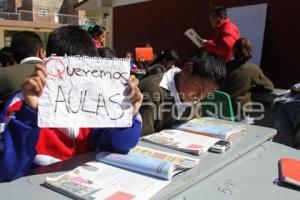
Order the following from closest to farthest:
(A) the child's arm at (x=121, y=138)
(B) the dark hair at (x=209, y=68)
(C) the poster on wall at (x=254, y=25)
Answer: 1. (A) the child's arm at (x=121, y=138)
2. (B) the dark hair at (x=209, y=68)
3. (C) the poster on wall at (x=254, y=25)

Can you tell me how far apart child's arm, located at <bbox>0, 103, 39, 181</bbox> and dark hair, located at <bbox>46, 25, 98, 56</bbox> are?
1.15 feet

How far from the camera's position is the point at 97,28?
225 inches

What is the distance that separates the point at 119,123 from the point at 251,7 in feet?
20.7

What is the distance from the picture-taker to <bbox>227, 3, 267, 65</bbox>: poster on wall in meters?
6.90

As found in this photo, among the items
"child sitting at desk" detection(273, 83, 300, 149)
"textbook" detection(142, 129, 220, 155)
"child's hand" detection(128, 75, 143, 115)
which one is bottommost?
"child sitting at desk" detection(273, 83, 300, 149)

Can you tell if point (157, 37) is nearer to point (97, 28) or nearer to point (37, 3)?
point (97, 28)

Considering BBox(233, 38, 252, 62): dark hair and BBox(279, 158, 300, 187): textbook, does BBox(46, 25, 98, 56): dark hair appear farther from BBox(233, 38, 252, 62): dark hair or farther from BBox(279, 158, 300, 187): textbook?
BBox(233, 38, 252, 62): dark hair

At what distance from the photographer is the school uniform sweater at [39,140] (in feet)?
4.45

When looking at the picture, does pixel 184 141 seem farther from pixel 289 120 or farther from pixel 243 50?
pixel 243 50

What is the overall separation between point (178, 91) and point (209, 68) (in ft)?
0.88

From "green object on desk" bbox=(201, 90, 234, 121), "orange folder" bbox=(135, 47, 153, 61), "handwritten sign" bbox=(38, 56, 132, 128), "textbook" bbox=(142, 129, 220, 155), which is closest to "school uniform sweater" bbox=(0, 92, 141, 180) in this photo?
"handwritten sign" bbox=(38, 56, 132, 128)

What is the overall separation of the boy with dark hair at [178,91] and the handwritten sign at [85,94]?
2.62 feet

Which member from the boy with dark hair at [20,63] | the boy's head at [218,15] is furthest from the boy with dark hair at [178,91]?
the boy's head at [218,15]

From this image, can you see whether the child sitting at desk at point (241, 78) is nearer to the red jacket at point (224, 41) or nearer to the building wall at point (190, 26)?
the red jacket at point (224, 41)
